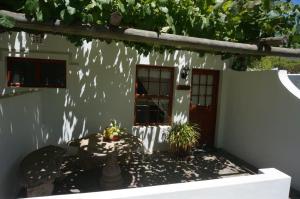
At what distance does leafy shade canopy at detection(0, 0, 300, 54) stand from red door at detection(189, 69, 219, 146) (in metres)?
3.31

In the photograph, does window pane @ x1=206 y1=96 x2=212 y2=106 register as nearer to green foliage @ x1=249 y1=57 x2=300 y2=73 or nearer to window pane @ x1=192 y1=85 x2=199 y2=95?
window pane @ x1=192 y1=85 x2=199 y2=95

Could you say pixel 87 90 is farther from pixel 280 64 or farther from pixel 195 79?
pixel 280 64

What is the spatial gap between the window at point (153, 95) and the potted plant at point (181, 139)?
21.1 inches

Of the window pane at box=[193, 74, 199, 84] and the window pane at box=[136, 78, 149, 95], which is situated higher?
the window pane at box=[193, 74, 199, 84]

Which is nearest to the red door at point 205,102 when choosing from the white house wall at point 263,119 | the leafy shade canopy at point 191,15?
the white house wall at point 263,119

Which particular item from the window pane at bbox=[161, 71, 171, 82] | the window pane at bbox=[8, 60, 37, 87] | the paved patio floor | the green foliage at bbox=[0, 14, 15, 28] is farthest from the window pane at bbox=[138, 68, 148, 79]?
the green foliage at bbox=[0, 14, 15, 28]

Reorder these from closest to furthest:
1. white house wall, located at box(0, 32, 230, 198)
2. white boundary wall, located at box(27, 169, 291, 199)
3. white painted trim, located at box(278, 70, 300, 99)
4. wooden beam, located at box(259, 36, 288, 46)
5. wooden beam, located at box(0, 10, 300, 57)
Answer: white boundary wall, located at box(27, 169, 291, 199), wooden beam, located at box(0, 10, 300, 57), wooden beam, located at box(259, 36, 288, 46), white painted trim, located at box(278, 70, 300, 99), white house wall, located at box(0, 32, 230, 198)

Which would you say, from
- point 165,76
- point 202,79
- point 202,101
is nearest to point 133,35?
point 165,76

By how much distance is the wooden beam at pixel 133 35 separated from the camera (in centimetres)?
247

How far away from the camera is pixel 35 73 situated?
5406 mm

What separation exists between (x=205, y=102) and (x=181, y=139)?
172 centimetres

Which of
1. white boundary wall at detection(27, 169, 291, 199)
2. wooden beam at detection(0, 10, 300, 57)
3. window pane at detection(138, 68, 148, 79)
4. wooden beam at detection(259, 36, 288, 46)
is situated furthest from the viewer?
window pane at detection(138, 68, 148, 79)

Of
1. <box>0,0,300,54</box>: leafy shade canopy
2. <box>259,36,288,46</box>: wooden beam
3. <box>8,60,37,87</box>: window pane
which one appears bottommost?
<box>8,60,37,87</box>: window pane

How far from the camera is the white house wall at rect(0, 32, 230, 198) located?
16.9ft
